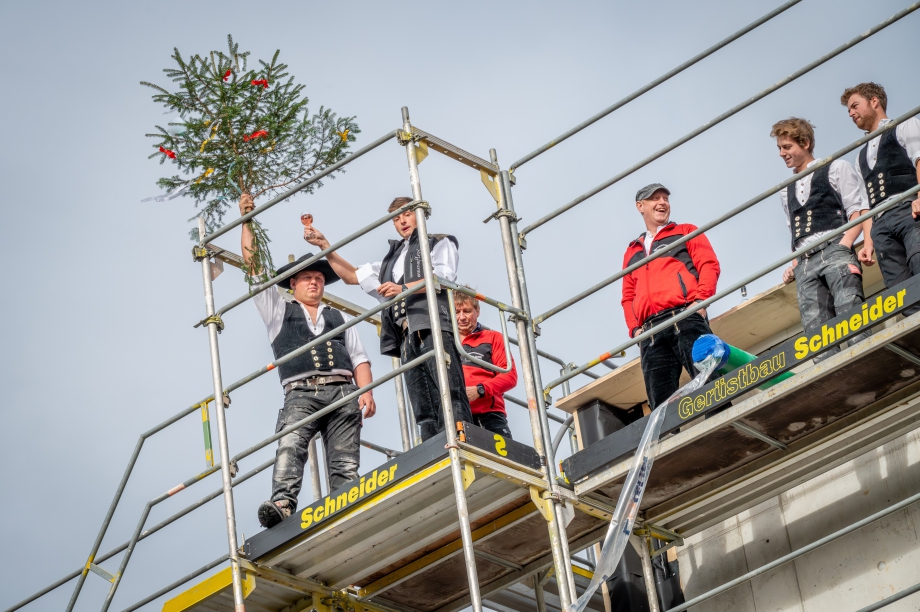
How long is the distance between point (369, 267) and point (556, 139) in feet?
5.11

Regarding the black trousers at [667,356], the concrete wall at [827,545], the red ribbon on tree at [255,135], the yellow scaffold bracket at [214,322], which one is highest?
the red ribbon on tree at [255,135]

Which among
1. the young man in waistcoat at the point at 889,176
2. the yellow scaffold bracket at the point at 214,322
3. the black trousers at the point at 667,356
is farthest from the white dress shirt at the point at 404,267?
the young man in waistcoat at the point at 889,176

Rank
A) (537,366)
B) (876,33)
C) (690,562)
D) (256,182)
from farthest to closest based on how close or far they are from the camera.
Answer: (256,182) → (690,562) → (537,366) → (876,33)

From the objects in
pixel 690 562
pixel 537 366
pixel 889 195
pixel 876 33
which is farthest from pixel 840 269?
pixel 690 562

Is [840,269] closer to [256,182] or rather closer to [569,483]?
[569,483]

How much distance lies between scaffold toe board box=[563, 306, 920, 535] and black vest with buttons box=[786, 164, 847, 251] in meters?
1.02

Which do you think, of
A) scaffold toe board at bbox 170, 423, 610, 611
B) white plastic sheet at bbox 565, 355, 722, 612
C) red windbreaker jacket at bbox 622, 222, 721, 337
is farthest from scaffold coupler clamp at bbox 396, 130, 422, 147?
white plastic sheet at bbox 565, 355, 722, 612

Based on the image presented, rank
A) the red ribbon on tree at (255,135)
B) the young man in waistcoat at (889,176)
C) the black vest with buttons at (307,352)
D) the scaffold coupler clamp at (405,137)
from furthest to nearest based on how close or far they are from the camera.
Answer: the red ribbon on tree at (255,135) < the black vest with buttons at (307,352) < the scaffold coupler clamp at (405,137) < the young man in waistcoat at (889,176)

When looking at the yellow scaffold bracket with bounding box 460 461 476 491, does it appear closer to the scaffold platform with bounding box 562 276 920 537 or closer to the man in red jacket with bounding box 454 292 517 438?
the scaffold platform with bounding box 562 276 920 537

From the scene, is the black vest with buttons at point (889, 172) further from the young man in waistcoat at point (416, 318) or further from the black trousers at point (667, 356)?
the young man in waistcoat at point (416, 318)

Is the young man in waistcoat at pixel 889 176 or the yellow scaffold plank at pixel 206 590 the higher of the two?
the young man in waistcoat at pixel 889 176

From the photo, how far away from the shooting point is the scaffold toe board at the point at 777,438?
25.4 feet

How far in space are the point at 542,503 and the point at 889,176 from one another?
2.77 meters

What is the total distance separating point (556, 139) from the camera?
9.13m
